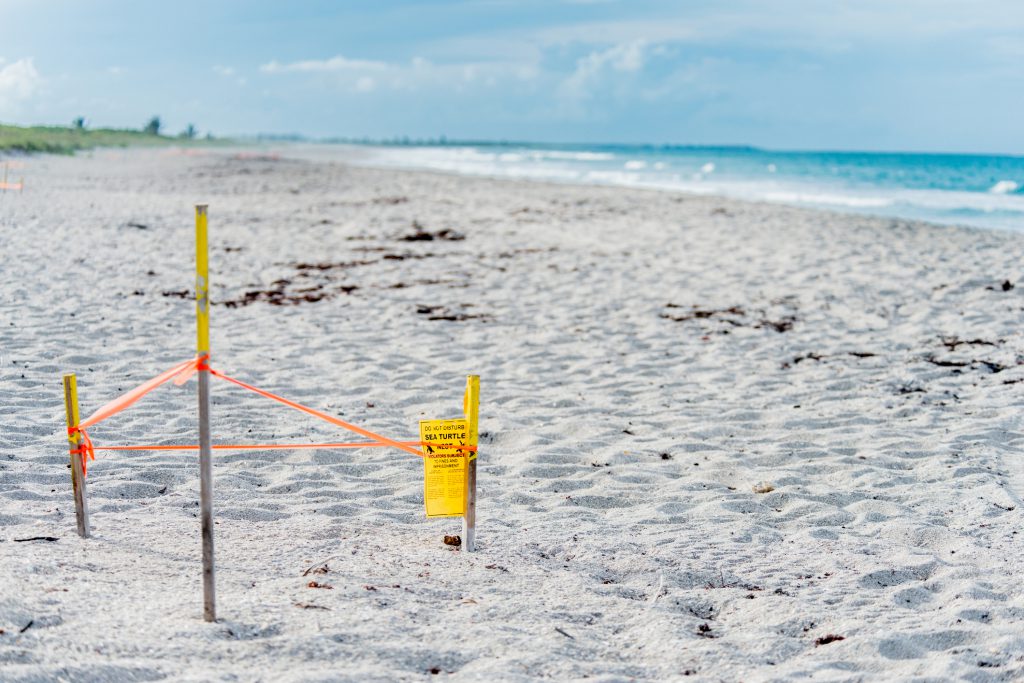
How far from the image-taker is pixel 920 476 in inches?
171

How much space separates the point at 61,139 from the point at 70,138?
1613 mm

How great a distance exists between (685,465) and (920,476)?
45.3 inches

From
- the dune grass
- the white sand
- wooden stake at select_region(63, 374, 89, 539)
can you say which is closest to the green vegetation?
the dune grass

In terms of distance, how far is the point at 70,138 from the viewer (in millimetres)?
31125

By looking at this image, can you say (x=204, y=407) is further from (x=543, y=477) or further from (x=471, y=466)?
(x=543, y=477)

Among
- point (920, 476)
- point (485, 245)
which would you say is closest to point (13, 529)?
point (920, 476)

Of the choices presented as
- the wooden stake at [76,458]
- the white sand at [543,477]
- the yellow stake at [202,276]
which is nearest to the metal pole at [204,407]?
the yellow stake at [202,276]

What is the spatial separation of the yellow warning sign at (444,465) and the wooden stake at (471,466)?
1.8 inches

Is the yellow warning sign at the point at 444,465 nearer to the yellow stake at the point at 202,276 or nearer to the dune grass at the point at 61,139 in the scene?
the yellow stake at the point at 202,276

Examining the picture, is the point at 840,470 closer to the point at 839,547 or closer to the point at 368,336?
the point at 839,547

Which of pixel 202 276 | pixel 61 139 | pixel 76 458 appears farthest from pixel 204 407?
pixel 61 139

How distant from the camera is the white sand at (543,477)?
2682 mm

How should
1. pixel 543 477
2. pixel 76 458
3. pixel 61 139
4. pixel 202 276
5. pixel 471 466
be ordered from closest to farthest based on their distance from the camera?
pixel 202 276 < pixel 76 458 < pixel 471 466 < pixel 543 477 < pixel 61 139

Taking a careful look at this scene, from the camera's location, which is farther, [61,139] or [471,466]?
[61,139]
